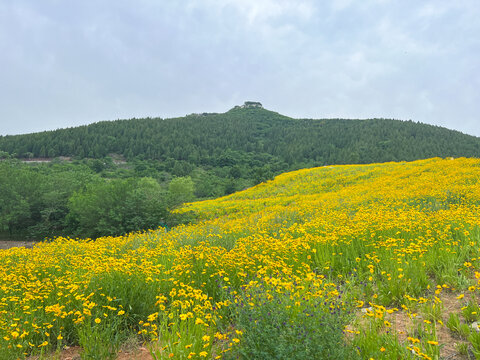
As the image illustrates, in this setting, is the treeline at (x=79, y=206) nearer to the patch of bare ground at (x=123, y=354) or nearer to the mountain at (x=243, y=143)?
the patch of bare ground at (x=123, y=354)

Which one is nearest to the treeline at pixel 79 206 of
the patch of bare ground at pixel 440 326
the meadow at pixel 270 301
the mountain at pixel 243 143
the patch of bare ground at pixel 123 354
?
the meadow at pixel 270 301

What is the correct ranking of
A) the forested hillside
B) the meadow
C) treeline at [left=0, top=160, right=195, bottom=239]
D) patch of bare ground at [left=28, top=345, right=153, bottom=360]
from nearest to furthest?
the meadow → patch of bare ground at [left=28, top=345, right=153, bottom=360] → treeline at [left=0, top=160, right=195, bottom=239] → the forested hillside

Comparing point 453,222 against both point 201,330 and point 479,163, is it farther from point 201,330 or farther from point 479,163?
point 479,163

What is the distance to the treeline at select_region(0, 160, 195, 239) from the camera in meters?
22.8

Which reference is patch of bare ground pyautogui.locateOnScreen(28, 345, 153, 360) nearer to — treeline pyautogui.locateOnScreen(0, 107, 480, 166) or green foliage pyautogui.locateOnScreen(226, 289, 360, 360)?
green foliage pyautogui.locateOnScreen(226, 289, 360, 360)

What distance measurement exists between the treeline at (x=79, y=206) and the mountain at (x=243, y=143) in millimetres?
68011

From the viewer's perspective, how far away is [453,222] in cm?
664

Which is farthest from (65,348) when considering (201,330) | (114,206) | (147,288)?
(114,206)

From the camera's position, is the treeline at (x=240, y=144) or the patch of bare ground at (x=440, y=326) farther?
the treeline at (x=240, y=144)

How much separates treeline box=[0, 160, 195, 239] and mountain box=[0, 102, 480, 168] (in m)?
68.0

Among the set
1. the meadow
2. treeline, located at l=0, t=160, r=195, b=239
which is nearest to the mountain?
treeline, located at l=0, t=160, r=195, b=239

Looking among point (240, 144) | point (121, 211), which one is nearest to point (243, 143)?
point (240, 144)

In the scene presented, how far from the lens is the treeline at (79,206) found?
2277 centimetres

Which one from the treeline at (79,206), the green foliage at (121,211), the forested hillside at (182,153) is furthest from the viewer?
the forested hillside at (182,153)
